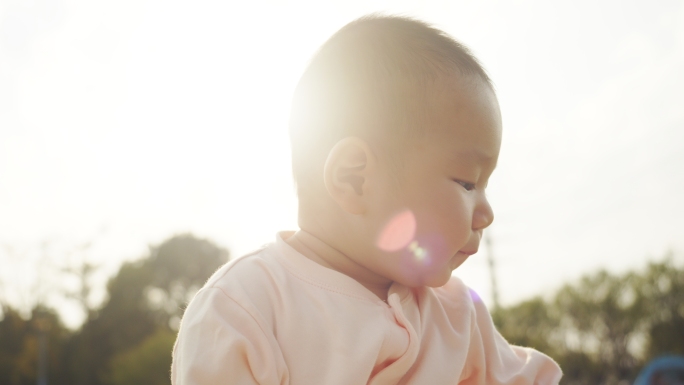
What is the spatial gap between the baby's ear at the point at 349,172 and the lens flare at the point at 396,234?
0.09 meters

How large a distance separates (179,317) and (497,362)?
26.6 meters

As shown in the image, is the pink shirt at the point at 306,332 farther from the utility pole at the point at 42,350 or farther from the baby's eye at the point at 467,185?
the utility pole at the point at 42,350

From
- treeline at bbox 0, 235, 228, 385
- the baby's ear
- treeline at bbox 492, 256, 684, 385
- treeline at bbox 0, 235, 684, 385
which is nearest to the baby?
the baby's ear

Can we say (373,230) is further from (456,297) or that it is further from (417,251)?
(456,297)

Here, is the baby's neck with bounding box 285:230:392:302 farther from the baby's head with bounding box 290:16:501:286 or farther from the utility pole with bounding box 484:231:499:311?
the utility pole with bounding box 484:231:499:311

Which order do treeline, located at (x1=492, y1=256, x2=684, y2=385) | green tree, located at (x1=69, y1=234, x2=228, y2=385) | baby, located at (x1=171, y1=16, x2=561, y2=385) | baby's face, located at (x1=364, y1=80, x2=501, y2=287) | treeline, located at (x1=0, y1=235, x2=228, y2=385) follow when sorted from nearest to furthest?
1. baby, located at (x1=171, y1=16, x2=561, y2=385)
2. baby's face, located at (x1=364, y1=80, x2=501, y2=287)
3. treeline, located at (x1=492, y1=256, x2=684, y2=385)
4. treeline, located at (x1=0, y1=235, x2=228, y2=385)
5. green tree, located at (x1=69, y1=234, x2=228, y2=385)

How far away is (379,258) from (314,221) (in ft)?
0.82

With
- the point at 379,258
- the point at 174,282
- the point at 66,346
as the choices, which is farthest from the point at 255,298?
the point at 66,346

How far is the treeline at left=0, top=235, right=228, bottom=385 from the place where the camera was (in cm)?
3778

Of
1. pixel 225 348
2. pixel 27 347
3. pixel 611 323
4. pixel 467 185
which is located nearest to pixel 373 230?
pixel 467 185

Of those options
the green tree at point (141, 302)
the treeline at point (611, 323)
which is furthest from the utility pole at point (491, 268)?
the green tree at point (141, 302)

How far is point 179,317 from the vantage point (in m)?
26.9

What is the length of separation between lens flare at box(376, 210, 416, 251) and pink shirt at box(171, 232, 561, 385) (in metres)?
0.15

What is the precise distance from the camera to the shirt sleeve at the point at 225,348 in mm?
1498
